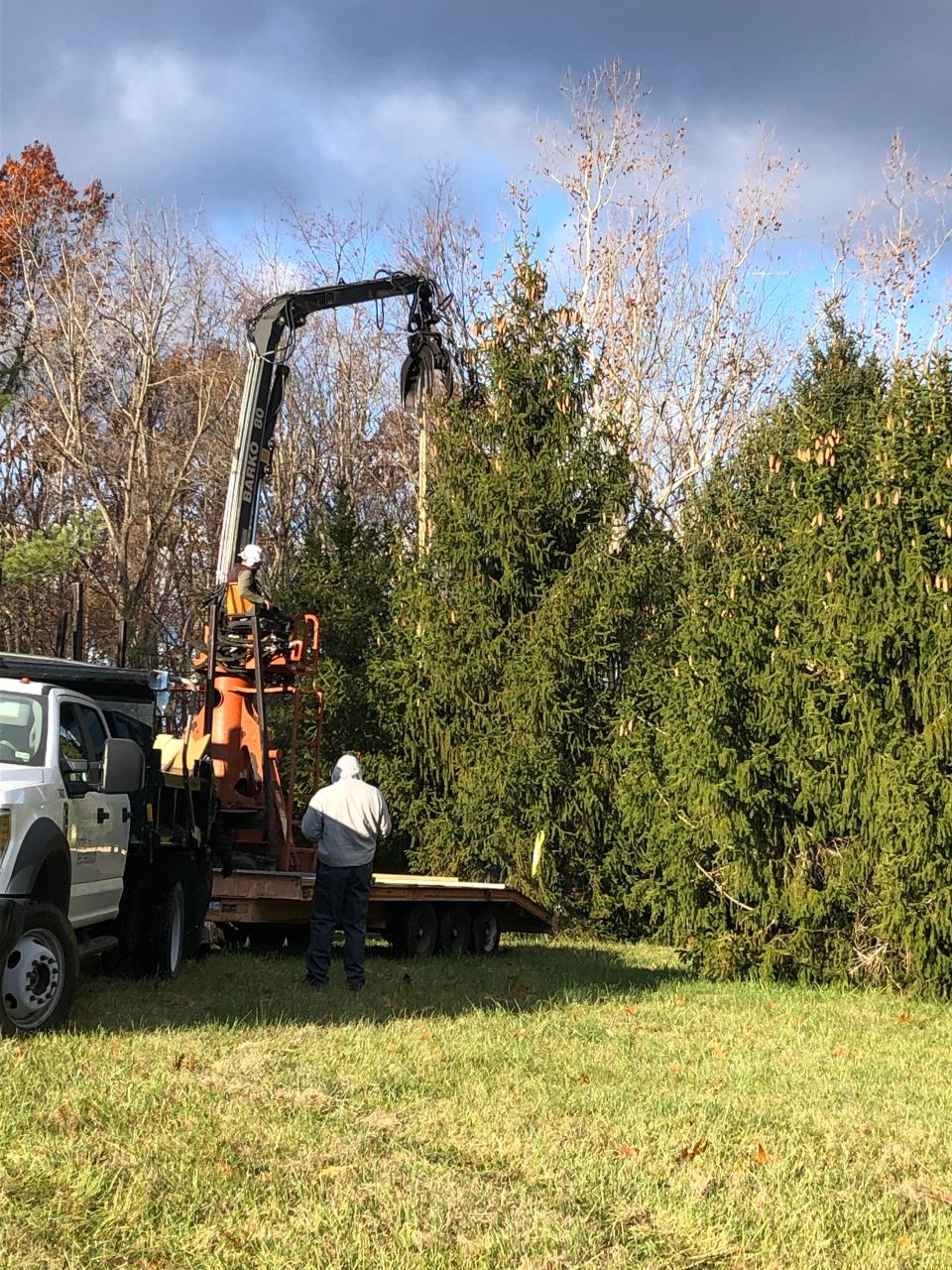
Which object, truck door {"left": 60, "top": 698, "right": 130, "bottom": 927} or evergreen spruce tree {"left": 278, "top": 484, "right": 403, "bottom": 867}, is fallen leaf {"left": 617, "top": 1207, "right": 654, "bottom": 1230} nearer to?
truck door {"left": 60, "top": 698, "right": 130, "bottom": 927}

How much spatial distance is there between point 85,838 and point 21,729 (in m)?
0.87

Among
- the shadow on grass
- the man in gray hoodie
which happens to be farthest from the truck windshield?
the man in gray hoodie

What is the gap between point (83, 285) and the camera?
31.7 m

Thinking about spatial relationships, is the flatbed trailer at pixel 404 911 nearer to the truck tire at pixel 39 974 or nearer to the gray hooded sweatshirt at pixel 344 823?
the gray hooded sweatshirt at pixel 344 823

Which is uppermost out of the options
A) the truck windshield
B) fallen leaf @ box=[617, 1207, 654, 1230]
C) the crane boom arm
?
the crane boom arm

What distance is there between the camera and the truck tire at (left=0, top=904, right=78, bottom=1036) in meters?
7.75

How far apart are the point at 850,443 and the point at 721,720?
3335 millimetres

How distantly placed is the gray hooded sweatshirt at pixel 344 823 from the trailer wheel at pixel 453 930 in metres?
4.11

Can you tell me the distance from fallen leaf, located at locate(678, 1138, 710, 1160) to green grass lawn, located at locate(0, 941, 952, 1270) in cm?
2

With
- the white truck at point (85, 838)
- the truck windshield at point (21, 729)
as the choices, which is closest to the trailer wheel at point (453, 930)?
the white truck at point (85, 838)

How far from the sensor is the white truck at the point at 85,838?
7.87 metres

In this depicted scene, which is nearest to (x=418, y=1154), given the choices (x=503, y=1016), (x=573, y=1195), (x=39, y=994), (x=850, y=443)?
(x=573, y=1195)

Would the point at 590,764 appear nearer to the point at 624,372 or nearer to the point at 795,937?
the point at 795,937

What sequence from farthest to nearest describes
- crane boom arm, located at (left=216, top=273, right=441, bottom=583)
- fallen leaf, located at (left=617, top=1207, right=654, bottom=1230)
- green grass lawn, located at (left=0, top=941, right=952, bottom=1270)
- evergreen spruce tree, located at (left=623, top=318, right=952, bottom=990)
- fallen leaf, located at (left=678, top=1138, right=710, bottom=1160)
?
crane boom arm, located at (left=216, top=273, right=441, bottom=583)
evergreen spruce tree, located at (left=623, top=318, right=952, bottom=990)
fallen leaf, located at (left=678, top=1138, right=710, bottom=1160)
fallen leaf, located at (left=617, top=1207, right=654, bottom=1230)
green grass lawn, located at (left=0, top=941, right=952, bottom=1270)
